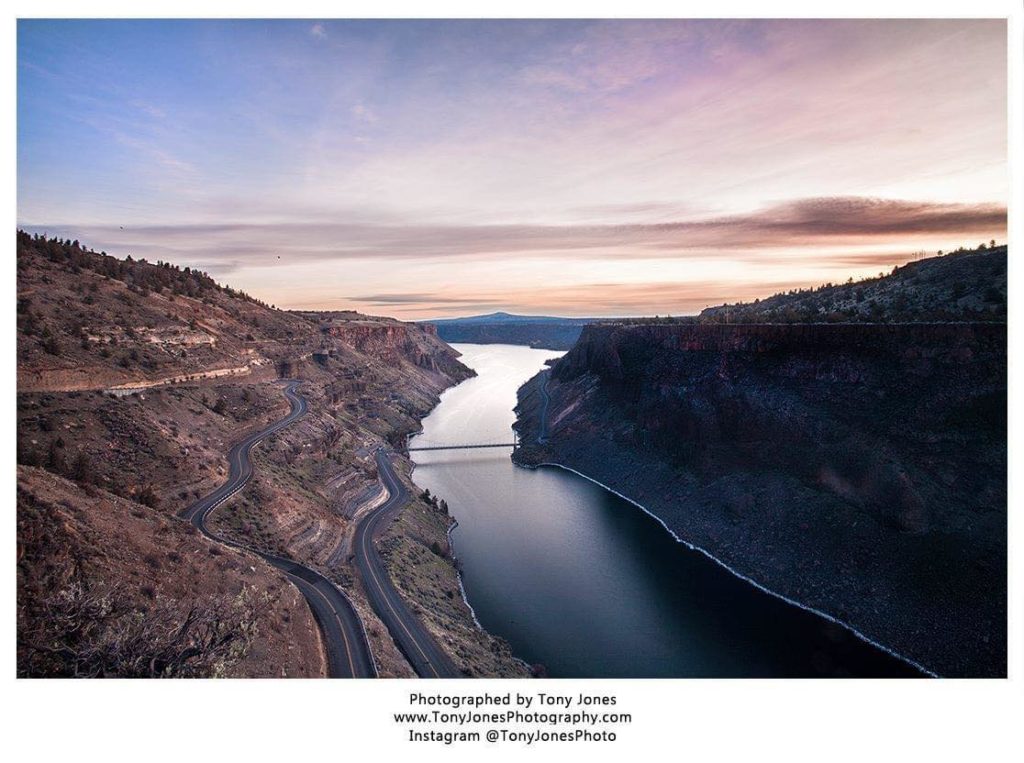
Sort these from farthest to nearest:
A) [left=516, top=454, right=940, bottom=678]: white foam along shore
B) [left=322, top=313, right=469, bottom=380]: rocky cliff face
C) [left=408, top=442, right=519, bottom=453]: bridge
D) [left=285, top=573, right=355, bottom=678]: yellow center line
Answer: [left=322, top=313, right=469, bottom=380]: rocky cliff face, [left=408, top=442, right=519, bottom=453]: bridge, [left=516, top=454, right=940, bottom=678]: white foam along shore, [left=285, top=573, right=355, bottom=678]: yellow center line

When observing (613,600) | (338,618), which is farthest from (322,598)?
(613,600)

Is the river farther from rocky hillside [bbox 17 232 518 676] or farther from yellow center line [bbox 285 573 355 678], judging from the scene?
yellow center line [bbox 285 573 355 678]

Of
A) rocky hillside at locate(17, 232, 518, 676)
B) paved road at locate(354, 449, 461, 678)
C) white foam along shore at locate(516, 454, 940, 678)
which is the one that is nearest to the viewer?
rocky hillside at locate(17, 232, 518, 676)

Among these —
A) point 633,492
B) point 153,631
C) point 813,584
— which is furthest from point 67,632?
point 633,492

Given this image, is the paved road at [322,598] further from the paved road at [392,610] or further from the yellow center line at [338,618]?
the paved road at [392,610]

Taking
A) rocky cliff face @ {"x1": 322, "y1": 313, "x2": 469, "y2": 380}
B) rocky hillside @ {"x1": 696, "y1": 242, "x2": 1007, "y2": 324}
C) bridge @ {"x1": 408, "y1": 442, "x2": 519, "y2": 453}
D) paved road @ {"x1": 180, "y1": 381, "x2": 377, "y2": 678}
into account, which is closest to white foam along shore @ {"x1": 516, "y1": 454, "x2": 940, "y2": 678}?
bridge @ {"x1": 408, "y1": 442, "x2": 519, "y2": 453}

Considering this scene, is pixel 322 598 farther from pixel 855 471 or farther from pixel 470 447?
pixel 470 447
